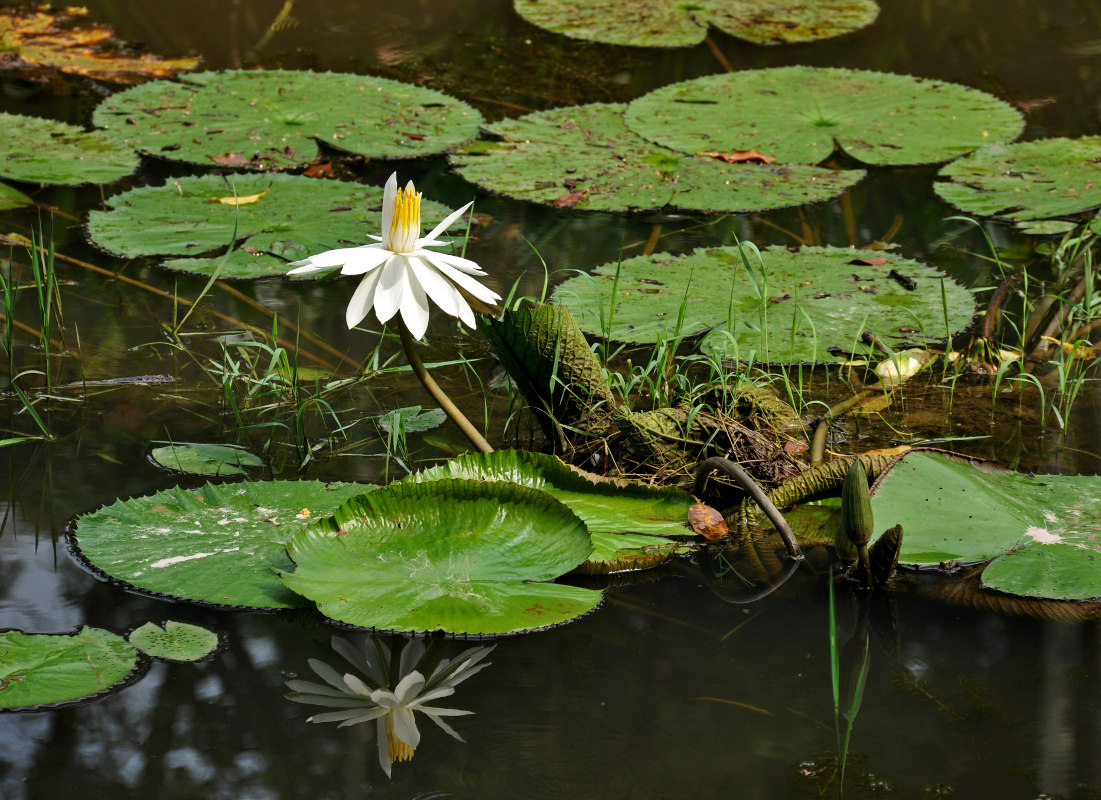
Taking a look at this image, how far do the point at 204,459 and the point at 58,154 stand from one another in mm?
2131

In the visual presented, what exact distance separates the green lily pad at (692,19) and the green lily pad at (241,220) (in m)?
2.40

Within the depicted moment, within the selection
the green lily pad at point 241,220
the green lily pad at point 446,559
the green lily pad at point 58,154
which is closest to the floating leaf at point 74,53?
the green lily pad at point 58,154

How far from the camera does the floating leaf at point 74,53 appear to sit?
4.75m

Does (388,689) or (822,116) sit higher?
(822,116)

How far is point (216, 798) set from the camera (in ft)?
4.56

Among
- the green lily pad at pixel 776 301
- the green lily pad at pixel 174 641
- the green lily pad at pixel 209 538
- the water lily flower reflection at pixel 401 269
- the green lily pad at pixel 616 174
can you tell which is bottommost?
the green lily pad at pixel 174 641

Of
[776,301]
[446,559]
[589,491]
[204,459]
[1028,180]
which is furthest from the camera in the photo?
[1028,180]

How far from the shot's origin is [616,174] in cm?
369

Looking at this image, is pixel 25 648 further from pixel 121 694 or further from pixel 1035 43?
pixel 1035 43

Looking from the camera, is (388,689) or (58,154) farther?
(58,154)

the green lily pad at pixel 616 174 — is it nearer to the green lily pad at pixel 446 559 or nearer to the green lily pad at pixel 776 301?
the green lily pad at pixel 776 301

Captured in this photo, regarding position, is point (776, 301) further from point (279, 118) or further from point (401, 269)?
point (279, 118)

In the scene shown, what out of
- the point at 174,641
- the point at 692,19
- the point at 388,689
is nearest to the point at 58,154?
the point at 174,641

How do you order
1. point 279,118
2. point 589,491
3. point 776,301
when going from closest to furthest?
point 589,491 < point 776,301 < point 279,118
